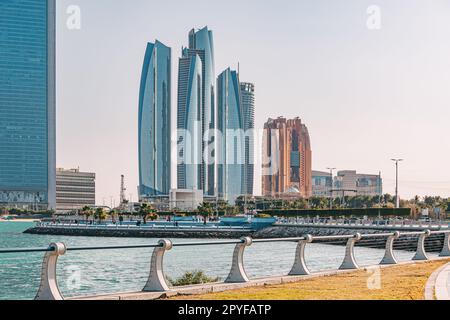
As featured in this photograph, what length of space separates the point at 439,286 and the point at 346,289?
2024 mm

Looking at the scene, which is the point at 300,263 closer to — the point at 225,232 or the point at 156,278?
the point at 156,278

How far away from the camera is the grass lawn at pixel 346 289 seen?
49.8 feet

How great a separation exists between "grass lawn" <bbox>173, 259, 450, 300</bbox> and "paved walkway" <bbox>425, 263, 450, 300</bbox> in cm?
18

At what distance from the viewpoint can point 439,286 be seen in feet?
54.3

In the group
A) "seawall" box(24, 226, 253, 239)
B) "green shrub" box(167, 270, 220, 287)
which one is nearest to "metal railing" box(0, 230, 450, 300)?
"green shrub" box(167, 270, 220, 287)

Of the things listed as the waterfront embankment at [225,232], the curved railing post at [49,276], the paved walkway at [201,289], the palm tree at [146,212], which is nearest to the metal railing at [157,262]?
the curved railing post at [49,276]

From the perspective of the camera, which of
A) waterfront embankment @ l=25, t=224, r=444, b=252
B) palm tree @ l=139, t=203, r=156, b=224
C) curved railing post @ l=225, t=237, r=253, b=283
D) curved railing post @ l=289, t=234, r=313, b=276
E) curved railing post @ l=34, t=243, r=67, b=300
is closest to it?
curved railing post @ l=34, t=243, r=67, b=300

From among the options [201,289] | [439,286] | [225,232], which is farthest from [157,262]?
[225,232]

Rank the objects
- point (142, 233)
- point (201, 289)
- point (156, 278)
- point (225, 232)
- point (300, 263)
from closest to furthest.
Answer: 1. point (156, 278)
2. point (201, 289)
3. point (300, 263)
4. point (225, 232)
5. point (142, 233)

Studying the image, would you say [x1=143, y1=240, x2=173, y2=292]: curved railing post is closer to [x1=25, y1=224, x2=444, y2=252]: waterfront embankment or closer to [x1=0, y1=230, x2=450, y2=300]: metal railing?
[x1=0, y1=230, x2=450, y2=300]: metal railing

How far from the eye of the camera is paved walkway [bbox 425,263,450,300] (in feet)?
47.9
